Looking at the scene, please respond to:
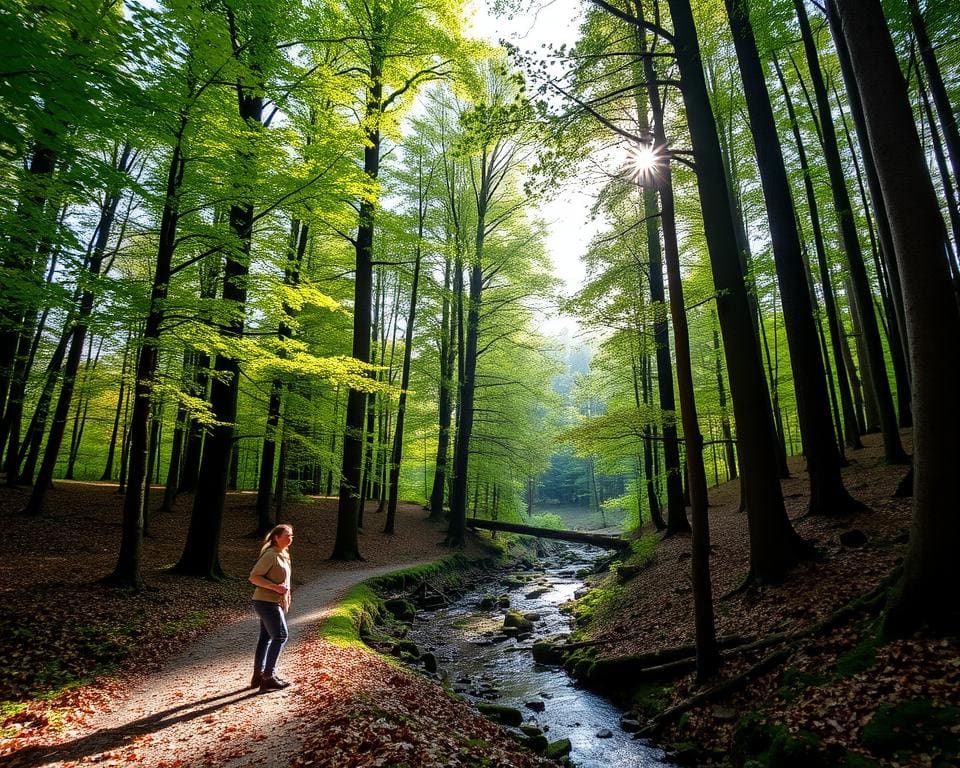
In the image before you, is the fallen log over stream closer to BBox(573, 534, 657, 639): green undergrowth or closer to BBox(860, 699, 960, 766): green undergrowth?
BBox(573, 534, 657, 639): green undergrowth

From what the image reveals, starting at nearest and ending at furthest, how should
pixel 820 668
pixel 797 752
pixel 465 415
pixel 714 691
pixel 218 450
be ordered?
1. pixel 797 752
2. pixel 820 668
3. pixel 714 691
4. pixel 218 450
5. pixel 465 415

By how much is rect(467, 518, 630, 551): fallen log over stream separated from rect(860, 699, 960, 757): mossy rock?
47.8 ft

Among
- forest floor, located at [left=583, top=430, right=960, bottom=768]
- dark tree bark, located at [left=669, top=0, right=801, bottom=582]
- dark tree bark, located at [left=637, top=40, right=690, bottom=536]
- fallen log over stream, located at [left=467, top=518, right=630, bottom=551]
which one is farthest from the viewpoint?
fallen log over stream, located at [left=467, top=518, right=630, bottom=551]

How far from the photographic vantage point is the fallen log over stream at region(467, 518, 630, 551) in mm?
18891

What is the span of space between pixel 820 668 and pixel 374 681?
17.3ft

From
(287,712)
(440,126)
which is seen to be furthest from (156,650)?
(440,126)

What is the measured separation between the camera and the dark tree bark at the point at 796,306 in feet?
27.4

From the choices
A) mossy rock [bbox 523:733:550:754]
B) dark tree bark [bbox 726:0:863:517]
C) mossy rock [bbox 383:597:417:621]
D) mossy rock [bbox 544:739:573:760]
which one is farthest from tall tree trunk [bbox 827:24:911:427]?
mossy rock [bbox 383:597:417:621]

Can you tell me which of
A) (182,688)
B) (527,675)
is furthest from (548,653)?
(182,688)

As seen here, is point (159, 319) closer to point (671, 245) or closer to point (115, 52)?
point (115, 52)

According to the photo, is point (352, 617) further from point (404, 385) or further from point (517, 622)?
point (404, 385)

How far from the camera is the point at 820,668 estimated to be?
16.3 ft

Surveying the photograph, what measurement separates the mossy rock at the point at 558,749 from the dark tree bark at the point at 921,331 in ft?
12.9

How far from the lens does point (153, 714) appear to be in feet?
16.0
